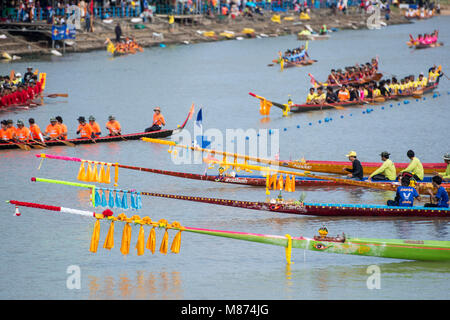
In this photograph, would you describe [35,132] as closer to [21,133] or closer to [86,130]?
[21,133]

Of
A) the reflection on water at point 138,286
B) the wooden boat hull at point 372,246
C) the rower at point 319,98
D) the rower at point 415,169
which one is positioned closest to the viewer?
the wooden boat hull at point 372,246

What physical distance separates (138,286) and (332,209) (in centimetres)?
679

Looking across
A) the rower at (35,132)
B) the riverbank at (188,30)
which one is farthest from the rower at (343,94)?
the riverbank at (188,30)

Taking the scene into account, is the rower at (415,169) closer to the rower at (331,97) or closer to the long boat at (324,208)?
the long boat at (324,208)

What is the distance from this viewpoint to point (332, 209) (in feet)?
76.0

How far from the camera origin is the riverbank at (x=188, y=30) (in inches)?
2613

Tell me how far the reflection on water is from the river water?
3 cm

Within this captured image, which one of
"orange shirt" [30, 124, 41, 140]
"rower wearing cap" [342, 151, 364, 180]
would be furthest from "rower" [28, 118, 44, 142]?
"rower wearing cap" [342, 151, 364, 180]

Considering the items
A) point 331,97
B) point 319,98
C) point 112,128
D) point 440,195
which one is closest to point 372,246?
point 440,195

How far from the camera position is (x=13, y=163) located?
3128cm

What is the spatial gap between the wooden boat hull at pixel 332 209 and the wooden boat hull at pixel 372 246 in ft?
10.3

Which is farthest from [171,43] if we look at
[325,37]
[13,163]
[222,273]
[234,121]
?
[222,273]
